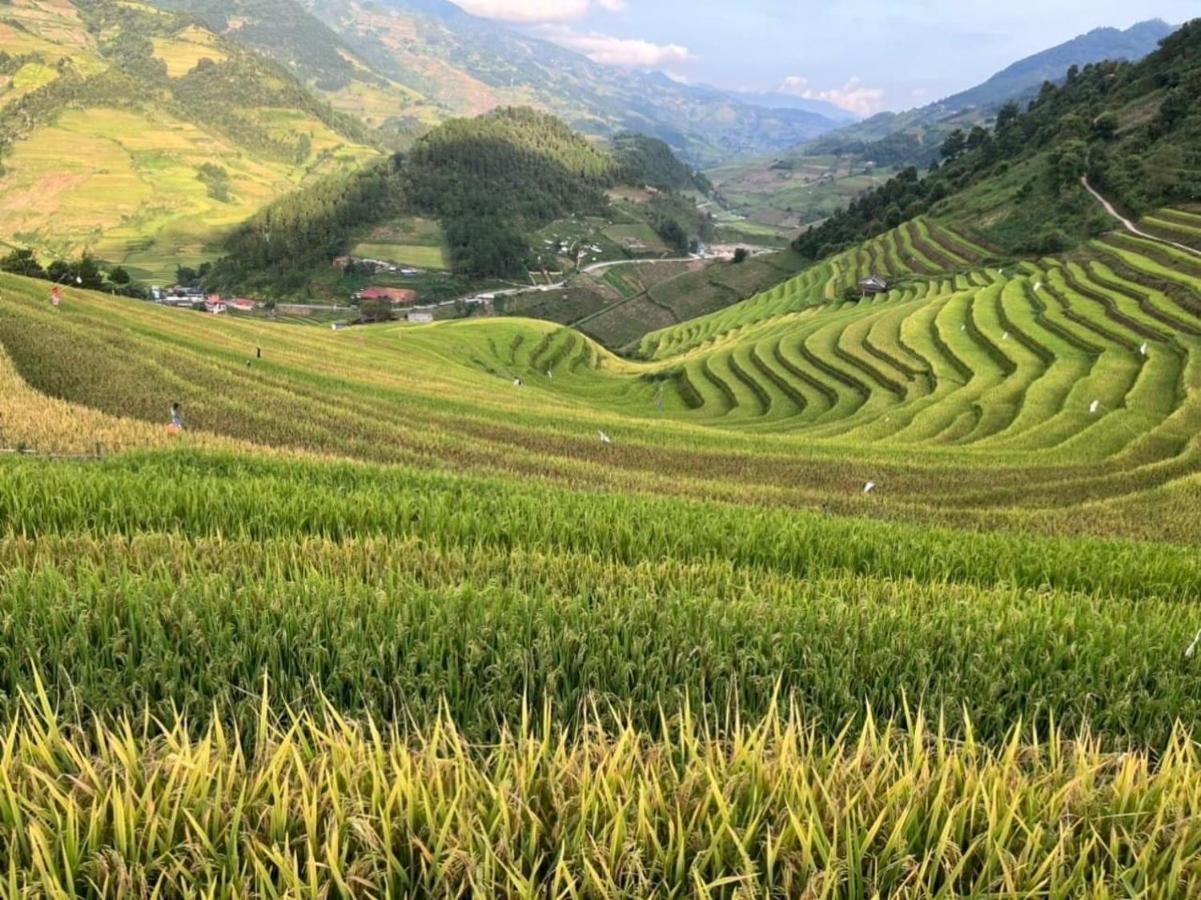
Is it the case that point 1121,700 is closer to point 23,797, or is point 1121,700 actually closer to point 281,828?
point 281,828

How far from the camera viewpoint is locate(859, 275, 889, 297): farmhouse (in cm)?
6594

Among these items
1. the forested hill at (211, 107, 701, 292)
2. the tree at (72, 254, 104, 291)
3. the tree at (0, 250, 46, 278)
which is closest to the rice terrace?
the tree at (72, 254, 104, 291)

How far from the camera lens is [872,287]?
6644cm

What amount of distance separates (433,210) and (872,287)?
138985mm

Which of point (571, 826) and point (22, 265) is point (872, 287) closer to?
point (22, 265)

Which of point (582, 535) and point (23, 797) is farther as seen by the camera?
point (582, 535)

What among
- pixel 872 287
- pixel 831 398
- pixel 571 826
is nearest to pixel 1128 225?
pixel 872 287

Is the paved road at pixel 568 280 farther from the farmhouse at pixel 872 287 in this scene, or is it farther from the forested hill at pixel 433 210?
the farmhouse at pixel 872 287

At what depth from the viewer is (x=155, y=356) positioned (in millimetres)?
21547

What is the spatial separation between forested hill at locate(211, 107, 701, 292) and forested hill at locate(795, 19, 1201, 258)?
74.9m

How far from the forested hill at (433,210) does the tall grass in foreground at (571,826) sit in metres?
158

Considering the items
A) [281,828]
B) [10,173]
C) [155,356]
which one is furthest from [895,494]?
[10,173]

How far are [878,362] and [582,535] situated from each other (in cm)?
3779

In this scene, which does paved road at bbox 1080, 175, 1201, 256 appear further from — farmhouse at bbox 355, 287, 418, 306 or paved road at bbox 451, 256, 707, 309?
farmhouse at bbox 355, 287, 418, 306
